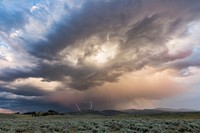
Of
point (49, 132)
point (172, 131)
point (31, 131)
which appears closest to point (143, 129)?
point (172, 131)

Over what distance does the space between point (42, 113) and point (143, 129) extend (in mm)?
115823

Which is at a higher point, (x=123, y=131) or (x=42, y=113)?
(x=42, y=113)

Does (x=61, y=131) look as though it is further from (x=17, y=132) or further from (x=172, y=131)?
(x=172, y=131)

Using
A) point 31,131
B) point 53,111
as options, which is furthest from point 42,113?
point 31,131

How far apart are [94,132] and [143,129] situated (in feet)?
20.7

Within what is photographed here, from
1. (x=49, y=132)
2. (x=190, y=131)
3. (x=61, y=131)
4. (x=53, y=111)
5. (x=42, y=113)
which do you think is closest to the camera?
(x=49, y=132)

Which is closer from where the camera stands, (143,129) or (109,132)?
(109,132)

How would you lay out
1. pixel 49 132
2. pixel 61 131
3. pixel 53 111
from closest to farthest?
pixel 49 132 < pixel 61 131 < pixel 53 111

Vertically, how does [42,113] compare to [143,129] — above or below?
above

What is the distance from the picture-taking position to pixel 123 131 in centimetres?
2959

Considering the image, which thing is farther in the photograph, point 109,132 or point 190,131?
point 190,131

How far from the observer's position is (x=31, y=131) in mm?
31500

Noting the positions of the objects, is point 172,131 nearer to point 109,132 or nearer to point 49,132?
point 109,132

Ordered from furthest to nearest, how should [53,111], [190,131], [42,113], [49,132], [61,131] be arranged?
[53,111], [42,113], [190,131], [61,131], [49,132]
